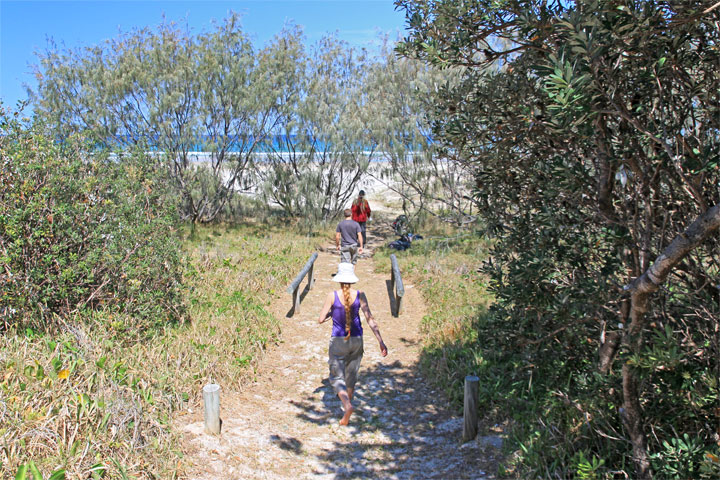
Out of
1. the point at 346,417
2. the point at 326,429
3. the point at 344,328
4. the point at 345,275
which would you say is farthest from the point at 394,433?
the point at 345,275

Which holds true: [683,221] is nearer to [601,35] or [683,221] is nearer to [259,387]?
[601,35]

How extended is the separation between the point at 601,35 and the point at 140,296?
237 inches

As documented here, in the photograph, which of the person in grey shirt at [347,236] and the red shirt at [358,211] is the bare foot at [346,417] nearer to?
the person in grey shirt at [347,236]

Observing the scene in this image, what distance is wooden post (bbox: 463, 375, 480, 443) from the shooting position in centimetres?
543

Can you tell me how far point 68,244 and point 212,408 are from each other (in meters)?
2.92

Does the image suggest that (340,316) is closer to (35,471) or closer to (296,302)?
(35,471)

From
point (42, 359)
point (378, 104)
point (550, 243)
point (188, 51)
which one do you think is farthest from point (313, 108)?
point (550, 243)

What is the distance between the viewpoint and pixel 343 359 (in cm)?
596

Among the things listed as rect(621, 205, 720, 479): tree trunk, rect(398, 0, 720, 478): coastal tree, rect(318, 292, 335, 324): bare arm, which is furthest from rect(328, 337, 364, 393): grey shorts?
rect(621, 205, 720, 479): tree trunk

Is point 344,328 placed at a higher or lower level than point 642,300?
lower

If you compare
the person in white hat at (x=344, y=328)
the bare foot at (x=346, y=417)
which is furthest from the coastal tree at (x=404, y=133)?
the bare foot at (x=346, y=417)

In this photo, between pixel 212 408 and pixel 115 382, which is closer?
pixel 115 382

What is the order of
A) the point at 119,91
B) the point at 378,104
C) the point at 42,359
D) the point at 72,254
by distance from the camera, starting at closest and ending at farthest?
the point at 42,359, the point at 72,254, the point at 119,91, the point at 378,104

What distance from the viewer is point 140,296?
704cm
